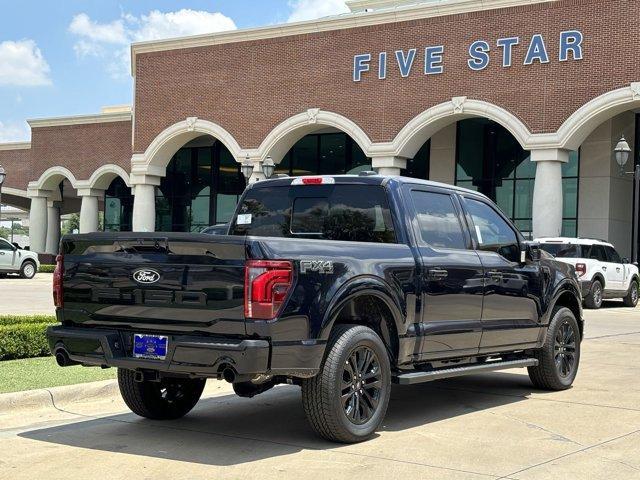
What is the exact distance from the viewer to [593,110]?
1264 inches

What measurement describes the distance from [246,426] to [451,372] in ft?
5.80

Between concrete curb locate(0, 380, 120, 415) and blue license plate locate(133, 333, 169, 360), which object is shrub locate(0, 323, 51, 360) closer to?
concrete curb locate(0, 380, 120, 415)

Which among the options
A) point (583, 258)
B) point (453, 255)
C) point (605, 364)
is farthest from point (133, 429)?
point (583, 258)

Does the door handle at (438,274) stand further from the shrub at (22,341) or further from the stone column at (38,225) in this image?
the stone column at (38,225)

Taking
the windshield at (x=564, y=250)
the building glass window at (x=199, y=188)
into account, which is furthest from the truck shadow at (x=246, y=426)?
the building glass window at (x=199, y=188)

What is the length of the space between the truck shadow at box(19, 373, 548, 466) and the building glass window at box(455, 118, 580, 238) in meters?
27.9

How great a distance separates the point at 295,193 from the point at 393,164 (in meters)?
28.7

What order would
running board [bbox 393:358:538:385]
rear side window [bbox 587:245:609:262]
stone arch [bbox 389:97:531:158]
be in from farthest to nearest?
stone arch [bbox 389:97:531:158] → rear side window [bbox 587:245:609:262] → running board [bbox 393:358:538:385]

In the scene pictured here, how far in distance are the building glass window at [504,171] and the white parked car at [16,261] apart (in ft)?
58.9

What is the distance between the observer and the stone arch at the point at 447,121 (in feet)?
111

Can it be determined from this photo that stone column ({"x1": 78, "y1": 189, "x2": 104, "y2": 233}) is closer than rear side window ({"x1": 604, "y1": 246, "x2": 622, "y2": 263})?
No

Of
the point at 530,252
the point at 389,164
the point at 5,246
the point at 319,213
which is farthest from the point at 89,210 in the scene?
the point at 319,213

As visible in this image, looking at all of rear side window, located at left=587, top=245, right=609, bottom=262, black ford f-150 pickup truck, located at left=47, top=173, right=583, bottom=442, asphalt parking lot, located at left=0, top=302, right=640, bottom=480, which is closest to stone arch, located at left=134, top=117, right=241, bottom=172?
rear side window, located at left=587, top=245, right=609, bottom=262

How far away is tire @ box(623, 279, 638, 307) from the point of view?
1024 inches
